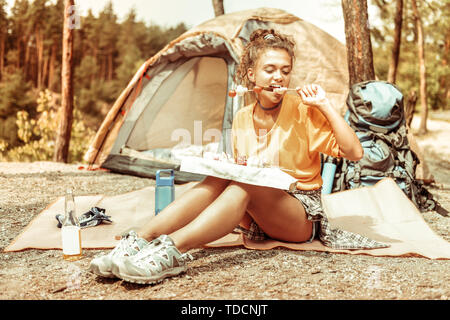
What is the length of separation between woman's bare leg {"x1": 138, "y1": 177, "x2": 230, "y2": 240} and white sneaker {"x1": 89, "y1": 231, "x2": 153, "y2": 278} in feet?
0.20

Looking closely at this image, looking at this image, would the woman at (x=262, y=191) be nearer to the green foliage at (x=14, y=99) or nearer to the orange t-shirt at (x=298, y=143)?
the orange t-shirt at (x=298, y=143)

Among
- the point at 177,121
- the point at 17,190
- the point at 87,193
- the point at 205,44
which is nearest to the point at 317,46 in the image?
the point at 205,44

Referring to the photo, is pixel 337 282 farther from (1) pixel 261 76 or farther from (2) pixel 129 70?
(2) pixel 129 70

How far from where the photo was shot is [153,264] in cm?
158

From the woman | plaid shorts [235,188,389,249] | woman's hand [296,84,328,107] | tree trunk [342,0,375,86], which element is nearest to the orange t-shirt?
the woman

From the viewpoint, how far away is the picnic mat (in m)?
2.16

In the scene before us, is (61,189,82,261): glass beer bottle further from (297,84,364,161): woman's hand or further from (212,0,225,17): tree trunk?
(212,0,225,17): tree trunk

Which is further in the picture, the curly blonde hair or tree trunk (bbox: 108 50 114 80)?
tree trunk (bbox: 108 50 114 80)

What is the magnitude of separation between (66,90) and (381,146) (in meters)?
4.43

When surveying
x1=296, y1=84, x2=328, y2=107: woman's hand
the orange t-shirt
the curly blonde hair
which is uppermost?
the curly blonde hair

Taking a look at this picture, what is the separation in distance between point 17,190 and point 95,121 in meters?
16.6

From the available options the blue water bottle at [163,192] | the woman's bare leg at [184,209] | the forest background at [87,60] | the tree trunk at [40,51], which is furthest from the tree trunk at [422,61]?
the tree trunk at [40,51]

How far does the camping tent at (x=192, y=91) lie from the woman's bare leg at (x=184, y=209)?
2.13 m

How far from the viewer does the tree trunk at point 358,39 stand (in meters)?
4.05
